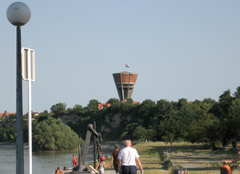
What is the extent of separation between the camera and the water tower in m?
132

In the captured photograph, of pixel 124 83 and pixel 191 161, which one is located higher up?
pixel 124 83

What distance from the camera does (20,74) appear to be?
7.25 metres

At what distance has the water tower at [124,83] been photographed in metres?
132

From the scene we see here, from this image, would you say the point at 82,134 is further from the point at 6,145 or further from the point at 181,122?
the point at 181,122

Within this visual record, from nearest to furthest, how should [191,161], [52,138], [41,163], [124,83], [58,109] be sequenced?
[191,161], [41,163], [52,138], [58,109], [124,83]

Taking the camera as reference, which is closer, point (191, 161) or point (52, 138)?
point (191, 161)

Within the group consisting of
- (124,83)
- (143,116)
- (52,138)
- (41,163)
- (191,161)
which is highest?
(124,83)

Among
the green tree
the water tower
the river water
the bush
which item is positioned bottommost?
the river water

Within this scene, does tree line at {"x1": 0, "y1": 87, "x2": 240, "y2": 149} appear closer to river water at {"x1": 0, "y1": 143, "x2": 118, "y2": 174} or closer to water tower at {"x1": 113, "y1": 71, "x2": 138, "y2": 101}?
water tower at {"x1": 113, "y1": 71, "x2": 138, "y2": 101}

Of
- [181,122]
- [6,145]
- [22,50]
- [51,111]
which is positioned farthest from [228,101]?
[22,50]

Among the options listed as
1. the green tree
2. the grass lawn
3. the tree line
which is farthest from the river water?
the green tree

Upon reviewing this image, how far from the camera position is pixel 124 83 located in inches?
5207

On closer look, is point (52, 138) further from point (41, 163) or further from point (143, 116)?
point (143, 116)

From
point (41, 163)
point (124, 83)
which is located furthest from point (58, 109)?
point (41, 163)
